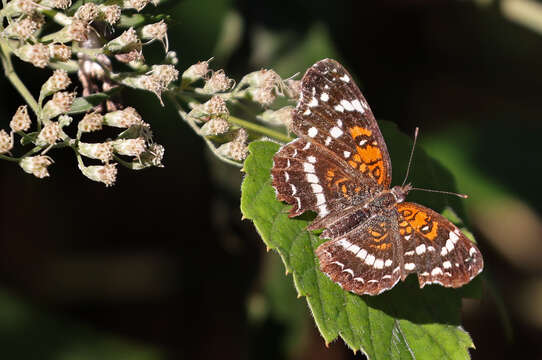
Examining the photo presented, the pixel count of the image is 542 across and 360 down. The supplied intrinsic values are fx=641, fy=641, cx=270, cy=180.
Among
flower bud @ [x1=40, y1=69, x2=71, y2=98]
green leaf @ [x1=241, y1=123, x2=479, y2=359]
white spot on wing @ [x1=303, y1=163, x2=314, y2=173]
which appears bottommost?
green leaf @ [x1=241, y1=123, x2=479, y2=359]

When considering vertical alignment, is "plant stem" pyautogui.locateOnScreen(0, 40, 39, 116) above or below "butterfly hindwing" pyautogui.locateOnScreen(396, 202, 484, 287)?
above

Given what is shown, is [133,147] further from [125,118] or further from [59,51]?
[59,51]

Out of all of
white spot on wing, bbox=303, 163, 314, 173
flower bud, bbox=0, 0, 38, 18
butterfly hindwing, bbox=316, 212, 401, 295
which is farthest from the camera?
white spot on wing, bbox=303, 163, 314, 173

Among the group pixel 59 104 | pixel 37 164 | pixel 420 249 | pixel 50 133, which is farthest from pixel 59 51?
pixel 420 249

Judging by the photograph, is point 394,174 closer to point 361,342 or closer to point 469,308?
point 361,342

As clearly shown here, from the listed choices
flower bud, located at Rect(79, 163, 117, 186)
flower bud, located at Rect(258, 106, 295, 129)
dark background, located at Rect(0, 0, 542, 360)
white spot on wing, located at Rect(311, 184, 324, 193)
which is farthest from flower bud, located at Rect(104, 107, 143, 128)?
dark background, located at Rect(0, 0, 542, 360)

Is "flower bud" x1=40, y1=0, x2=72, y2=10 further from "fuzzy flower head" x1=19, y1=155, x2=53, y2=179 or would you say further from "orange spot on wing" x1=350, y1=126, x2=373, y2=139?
"orange spot on wing" x1=350, y1=126, x2=373, y2=139

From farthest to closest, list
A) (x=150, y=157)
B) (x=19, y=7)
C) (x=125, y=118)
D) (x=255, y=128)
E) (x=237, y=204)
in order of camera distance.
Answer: (x=237, y=204) < (x=255, y=128) < (x=150, y=157) < (x=125, y=118) < (x=19, y=7)
